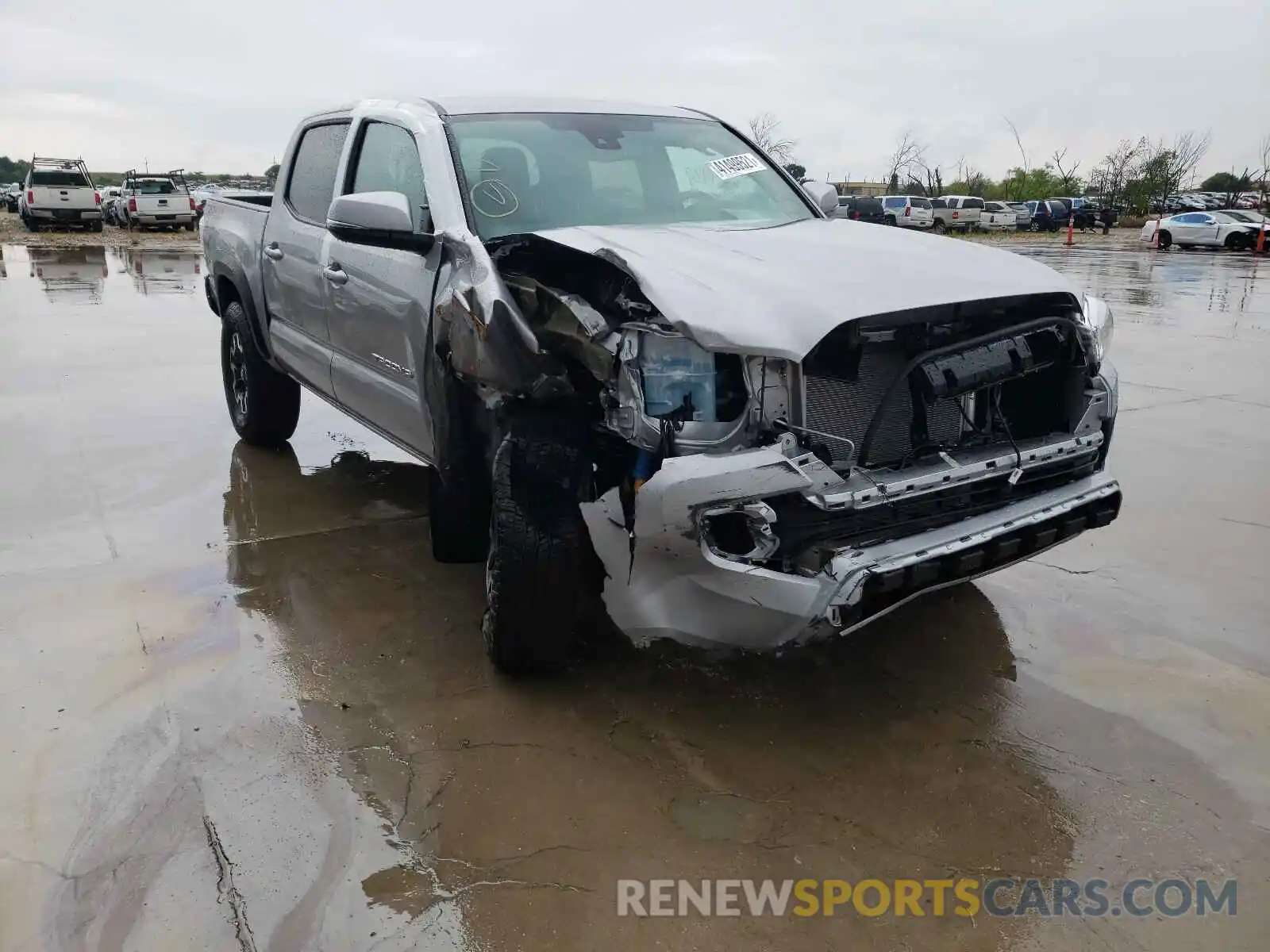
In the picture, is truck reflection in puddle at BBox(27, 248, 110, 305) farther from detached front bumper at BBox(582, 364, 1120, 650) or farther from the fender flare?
detached front bumper at BBox(582, 364, 1120, 650)

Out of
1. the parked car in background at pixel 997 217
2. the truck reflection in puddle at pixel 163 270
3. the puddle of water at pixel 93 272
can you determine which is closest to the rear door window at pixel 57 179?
the puddle of water at pixel 93 272

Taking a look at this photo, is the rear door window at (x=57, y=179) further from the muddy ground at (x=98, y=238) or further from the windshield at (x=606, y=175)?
the windshield at (x=606, y=175)

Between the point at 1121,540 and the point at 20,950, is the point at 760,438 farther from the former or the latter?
the point at 1121,540

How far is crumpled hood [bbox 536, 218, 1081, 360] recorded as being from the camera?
8.82 ft

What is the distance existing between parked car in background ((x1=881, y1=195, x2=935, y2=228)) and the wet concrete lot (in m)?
31.9

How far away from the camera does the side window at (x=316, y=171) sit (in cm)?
477

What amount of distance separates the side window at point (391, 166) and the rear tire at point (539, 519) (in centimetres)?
112

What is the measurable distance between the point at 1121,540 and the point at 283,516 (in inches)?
154

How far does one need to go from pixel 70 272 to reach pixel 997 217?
33.4 m

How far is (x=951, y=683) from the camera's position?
346 cm

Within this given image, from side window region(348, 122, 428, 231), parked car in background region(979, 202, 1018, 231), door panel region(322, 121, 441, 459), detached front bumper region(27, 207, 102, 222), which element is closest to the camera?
door panel region(322, 121, 441, 459)

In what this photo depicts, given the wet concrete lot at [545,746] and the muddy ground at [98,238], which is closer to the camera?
the wet concrete lot at [545,746]

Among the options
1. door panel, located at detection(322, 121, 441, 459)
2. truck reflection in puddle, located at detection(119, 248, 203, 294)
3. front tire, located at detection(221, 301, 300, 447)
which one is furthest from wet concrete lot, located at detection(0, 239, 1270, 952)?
truck reflection in puddle, located at detection(119, 248, 203, 294)

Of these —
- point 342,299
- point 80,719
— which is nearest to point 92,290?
point 342,299
